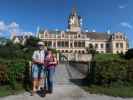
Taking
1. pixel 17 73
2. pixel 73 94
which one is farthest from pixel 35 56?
pixel 73 94

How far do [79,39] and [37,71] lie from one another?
415 ft

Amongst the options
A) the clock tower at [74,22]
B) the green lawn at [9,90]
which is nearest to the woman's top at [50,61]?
the green lawn at [9,90]

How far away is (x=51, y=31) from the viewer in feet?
456

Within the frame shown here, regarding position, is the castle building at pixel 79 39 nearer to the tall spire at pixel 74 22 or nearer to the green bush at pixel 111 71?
the tall spire at pixel 74 22

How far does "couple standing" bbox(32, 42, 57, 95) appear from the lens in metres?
10.6

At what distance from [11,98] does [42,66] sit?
1.64 metres

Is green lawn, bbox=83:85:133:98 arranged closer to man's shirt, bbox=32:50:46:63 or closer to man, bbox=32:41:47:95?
man, bbox=32:41:47:95

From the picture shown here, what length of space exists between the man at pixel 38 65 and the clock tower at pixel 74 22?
135091mm

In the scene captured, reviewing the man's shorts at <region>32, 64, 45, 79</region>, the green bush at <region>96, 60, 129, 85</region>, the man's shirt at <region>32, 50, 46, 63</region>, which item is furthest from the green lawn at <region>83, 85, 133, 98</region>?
the man's shirt at <region>32, 50, 46, 63</region>

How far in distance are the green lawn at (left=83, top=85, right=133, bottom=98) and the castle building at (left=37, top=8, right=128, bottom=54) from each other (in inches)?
4675

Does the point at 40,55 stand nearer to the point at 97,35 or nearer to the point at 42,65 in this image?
the point at 42,65

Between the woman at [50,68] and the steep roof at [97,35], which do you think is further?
the steep roof at [97,35]

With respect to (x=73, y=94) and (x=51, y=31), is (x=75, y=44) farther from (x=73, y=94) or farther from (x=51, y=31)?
(x=73, y=94)

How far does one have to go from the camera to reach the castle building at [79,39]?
13588 cm
